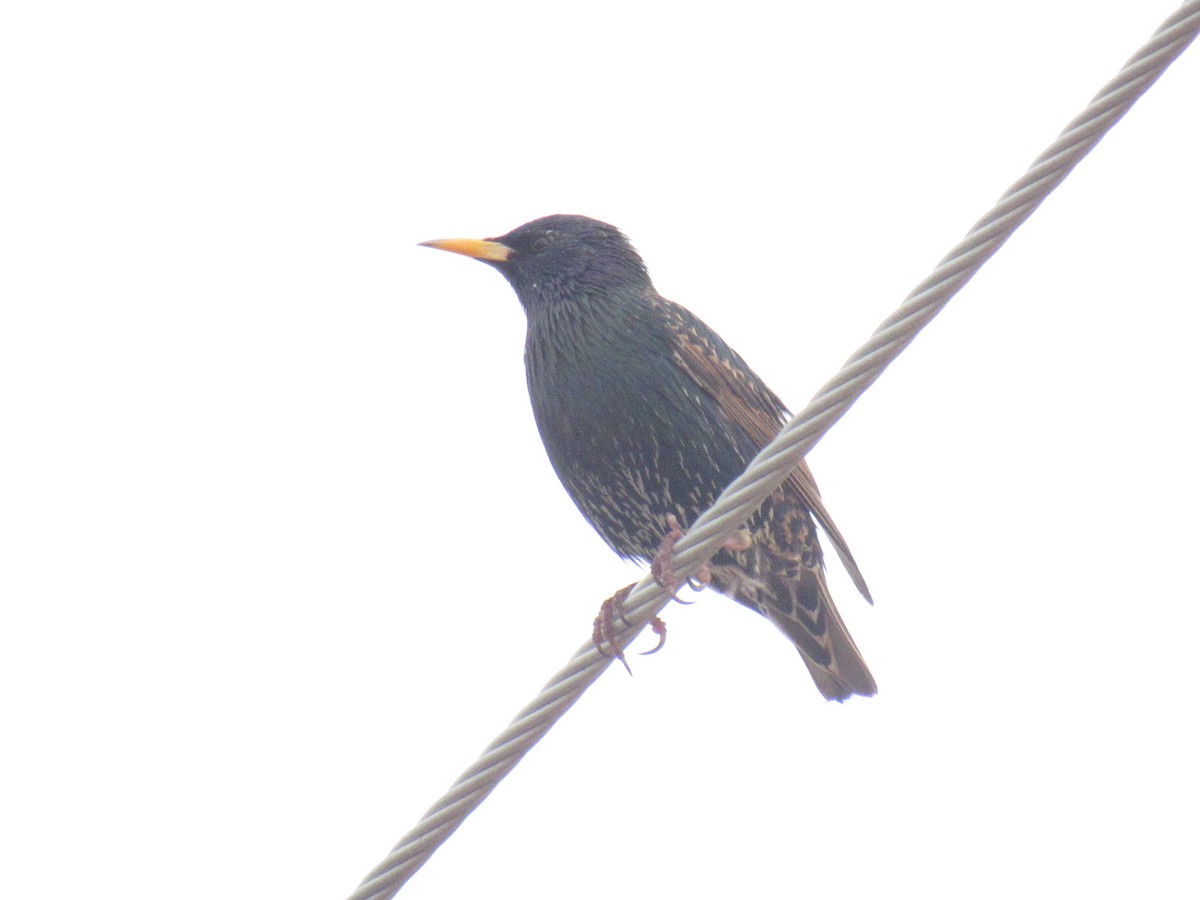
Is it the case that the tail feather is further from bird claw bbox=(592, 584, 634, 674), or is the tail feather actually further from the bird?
bird claw bbox=(592, 584, 634, 674)

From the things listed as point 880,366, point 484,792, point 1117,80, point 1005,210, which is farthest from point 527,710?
point 1117,80

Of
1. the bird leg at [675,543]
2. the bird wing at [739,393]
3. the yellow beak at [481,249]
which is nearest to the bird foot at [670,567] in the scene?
the bird leg at [675,543]

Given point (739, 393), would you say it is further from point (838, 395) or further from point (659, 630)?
point (838, 395)

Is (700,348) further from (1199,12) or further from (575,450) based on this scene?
(1199,12)

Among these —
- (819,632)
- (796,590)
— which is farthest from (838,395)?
(819,632)

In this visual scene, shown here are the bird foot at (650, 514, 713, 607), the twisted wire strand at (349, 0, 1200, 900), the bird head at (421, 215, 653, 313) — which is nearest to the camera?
the twisted wire strand at (349, 0, 1200, 900)

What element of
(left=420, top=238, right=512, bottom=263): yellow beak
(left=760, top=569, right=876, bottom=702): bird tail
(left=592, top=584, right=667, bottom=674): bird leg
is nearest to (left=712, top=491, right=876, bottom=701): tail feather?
(left=760, top=569, right=876, bottom=702): bird tail
